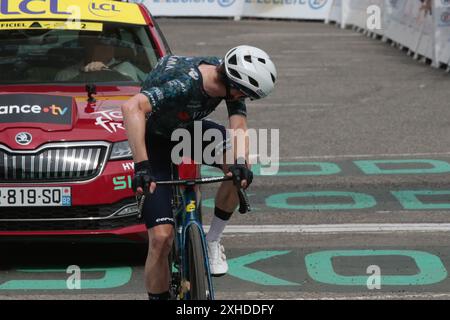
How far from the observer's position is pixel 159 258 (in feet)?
19.2

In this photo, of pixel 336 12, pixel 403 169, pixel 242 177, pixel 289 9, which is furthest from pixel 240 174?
pixel 289 9

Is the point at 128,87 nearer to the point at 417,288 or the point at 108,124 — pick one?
the point at 108,124

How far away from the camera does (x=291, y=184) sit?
34.1ft

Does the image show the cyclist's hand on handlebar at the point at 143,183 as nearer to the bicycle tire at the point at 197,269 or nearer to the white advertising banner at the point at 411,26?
the bicycle tire at the point at 197,269

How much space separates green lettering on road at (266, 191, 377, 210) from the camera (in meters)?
9.44

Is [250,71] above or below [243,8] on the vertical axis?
above

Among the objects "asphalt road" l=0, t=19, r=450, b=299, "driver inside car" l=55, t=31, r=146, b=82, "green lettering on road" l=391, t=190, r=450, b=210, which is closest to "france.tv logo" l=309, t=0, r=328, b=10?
"asphalt road" l=0, t=19, r=450, b=299

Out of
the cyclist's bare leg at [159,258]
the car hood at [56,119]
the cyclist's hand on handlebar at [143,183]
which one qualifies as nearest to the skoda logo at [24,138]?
the car hood at [56,119]

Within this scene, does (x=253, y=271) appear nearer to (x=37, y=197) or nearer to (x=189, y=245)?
(x=37, y=197)

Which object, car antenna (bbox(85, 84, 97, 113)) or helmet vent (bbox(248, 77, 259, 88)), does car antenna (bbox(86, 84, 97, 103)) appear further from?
helmet vent (bbox(248, 77, 259, 88))

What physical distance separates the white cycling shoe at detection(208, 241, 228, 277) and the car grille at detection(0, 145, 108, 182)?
0.94 metres

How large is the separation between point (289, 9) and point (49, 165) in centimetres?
3099

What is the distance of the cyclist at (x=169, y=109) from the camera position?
18.0ft

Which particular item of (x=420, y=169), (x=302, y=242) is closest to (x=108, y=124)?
(x=302, y=242)
